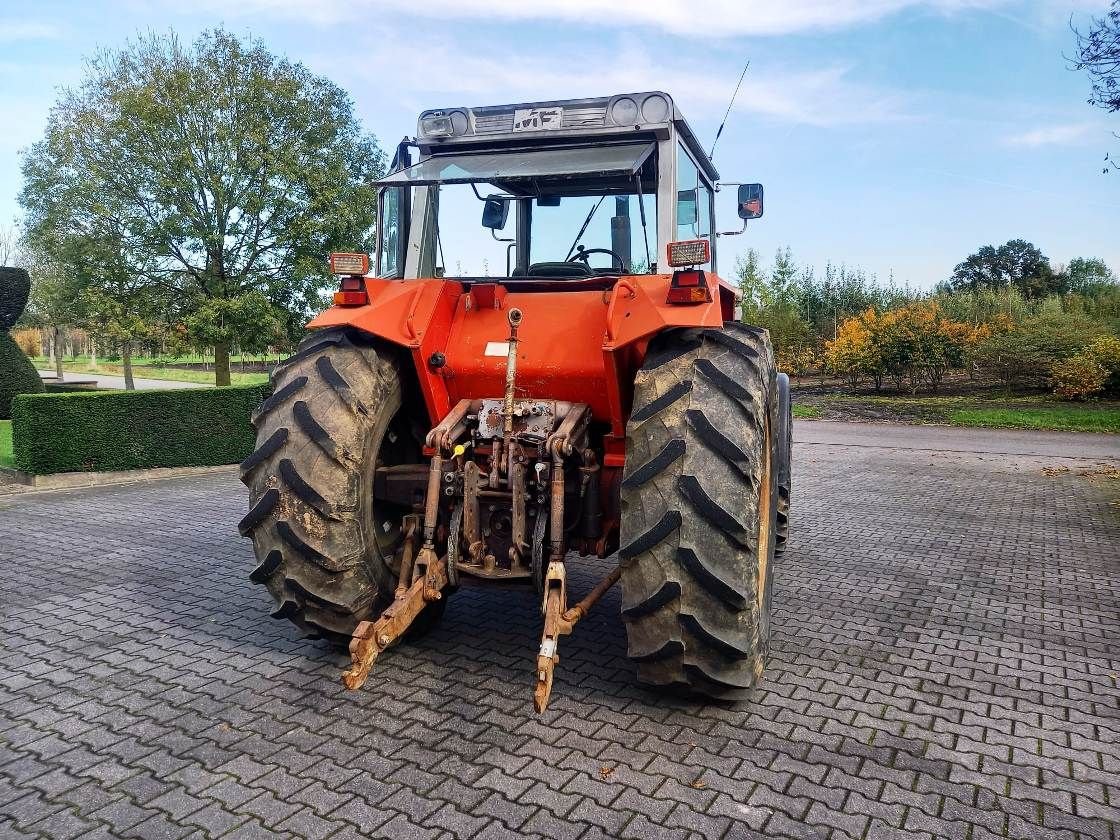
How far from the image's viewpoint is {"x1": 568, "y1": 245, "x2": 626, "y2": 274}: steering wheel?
471cm

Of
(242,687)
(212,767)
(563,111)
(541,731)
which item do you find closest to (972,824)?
(541,731)

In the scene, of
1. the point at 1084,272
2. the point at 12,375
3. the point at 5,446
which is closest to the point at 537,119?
the point at 5,446

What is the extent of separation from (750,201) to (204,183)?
17.5 m

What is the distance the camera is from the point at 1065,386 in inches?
814

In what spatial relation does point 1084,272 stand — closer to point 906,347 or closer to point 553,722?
point 906,347

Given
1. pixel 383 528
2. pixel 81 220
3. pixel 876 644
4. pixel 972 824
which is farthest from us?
pixel 81 220

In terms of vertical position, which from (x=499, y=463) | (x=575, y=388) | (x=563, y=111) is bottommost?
(x=499, y=463)

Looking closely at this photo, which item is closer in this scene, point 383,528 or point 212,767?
point 212,767

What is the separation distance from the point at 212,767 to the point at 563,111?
11.9 ft

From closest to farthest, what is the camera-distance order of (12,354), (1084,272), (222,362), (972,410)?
1. (12,354)
2. (972,410)
3. (222,362)
4. (1084,272)

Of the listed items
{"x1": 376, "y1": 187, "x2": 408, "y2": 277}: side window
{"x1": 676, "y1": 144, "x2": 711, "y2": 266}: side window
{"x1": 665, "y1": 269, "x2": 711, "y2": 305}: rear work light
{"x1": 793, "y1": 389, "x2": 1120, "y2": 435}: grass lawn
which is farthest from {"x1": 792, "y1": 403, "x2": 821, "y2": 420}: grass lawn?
{"x1": 665, "y1": 269, "x2": 711, "y2": 305}: rear work light

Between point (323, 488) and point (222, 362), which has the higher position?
point (222, 362)

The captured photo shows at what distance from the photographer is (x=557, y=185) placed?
486 cm

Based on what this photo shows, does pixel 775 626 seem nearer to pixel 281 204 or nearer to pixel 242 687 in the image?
pixel 242 687
